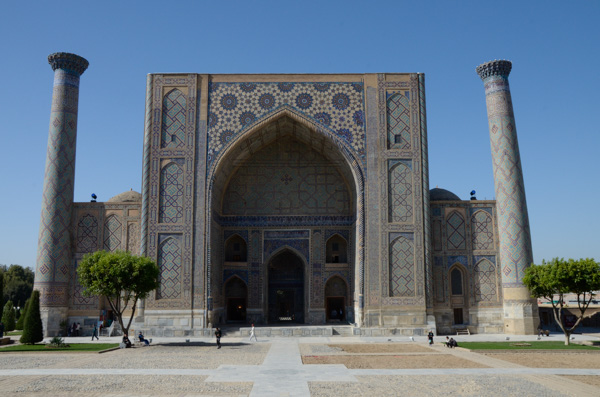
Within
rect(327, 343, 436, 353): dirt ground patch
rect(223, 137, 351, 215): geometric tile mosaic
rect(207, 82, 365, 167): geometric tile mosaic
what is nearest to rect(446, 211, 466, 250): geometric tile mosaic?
rect(223, 137, 351, 215): geometric tile mosaic

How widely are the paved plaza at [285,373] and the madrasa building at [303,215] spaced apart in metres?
3.96

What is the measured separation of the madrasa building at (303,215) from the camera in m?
18.2

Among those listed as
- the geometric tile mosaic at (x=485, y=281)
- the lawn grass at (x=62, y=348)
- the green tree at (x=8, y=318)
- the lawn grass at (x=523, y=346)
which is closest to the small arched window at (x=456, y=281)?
the geometric tile mosaic at (x=485, y=281)

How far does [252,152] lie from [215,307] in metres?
6.07

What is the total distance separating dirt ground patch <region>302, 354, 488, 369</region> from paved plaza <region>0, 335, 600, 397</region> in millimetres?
23

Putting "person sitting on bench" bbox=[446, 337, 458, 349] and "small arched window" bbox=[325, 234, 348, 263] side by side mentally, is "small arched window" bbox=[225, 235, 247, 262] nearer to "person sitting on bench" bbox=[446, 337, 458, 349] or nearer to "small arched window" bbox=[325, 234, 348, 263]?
"small arched window" bbox=[325, 234, 348, 263]

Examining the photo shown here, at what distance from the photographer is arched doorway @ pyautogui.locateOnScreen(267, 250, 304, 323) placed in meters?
21.5

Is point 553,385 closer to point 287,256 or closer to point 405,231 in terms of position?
point 405,231

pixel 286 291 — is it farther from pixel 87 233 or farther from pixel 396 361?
pixel 396 361

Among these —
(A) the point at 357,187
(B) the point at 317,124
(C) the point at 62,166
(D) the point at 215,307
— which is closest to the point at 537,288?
(A) the point at 357,187

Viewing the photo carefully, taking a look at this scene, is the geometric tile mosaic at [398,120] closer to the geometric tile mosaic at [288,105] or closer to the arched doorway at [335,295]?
the geometric tile mosaic at [288,105]

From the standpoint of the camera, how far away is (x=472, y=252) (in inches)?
760

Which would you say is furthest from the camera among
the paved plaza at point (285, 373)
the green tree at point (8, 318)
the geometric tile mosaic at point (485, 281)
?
the green tree at point (8, 318)

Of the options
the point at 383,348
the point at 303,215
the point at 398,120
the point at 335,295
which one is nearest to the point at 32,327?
the point at 303,215
